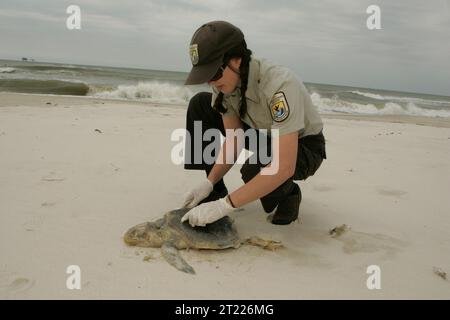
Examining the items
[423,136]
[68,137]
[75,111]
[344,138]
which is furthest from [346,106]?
[68,137]

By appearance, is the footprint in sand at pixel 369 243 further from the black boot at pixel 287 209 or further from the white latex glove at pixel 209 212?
the white latex glove at pixel 209 212

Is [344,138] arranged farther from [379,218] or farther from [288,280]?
[288,280]

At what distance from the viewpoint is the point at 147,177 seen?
9.97ft

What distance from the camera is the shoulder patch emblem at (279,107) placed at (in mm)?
1741

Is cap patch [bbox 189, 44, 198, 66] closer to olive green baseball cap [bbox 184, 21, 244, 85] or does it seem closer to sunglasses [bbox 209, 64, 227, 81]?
olive green baseball cap [bbox 184, 21, 244, 85]

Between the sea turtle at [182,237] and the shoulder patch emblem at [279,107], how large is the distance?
0.65m

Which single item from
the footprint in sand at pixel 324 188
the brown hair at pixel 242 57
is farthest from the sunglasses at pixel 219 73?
the footprint in sand at pixel 324 188

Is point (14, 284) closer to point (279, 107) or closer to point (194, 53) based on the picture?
point (194, 53)

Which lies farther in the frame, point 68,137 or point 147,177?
point 68,137

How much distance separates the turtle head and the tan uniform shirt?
2.64ft

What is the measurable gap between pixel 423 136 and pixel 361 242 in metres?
4.80

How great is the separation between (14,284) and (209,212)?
0.88 metres

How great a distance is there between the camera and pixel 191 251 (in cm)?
187

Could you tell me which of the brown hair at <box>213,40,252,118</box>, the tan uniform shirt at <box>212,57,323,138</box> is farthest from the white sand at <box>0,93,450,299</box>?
the brown hair at <box>213,40,252,118</box>
